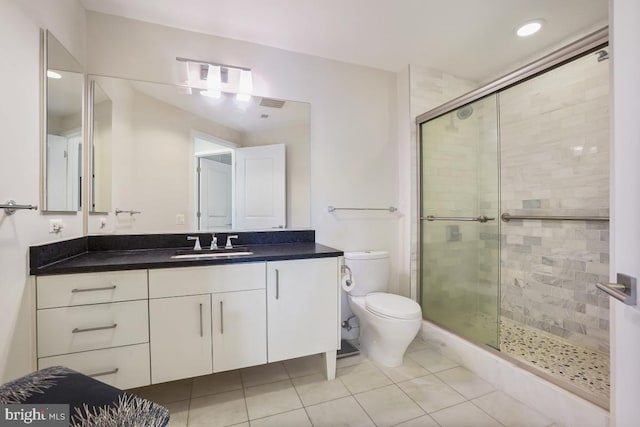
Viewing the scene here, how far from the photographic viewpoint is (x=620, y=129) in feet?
2.35

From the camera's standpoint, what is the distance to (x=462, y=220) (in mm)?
2221

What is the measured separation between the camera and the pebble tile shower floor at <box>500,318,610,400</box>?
151cm

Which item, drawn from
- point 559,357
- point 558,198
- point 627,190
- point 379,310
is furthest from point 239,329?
point 558,198

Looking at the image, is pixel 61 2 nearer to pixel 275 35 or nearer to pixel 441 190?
pixel 275 35

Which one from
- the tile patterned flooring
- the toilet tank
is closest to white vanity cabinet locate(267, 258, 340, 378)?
the tile patterned flooring

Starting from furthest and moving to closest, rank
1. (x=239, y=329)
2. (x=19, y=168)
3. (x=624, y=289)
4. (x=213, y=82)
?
(x=213, y=82)
(x=239, y=329)
(x=19, y=168)
(x=624, y=289)

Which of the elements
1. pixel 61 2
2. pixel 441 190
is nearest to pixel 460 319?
pixel 441 190

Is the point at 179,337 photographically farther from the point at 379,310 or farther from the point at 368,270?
the point at 368,270

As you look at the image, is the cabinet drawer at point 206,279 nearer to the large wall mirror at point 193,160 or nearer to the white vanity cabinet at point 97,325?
the white vanity cabinet at point 97,325

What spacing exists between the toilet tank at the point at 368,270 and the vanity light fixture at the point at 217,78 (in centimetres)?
150

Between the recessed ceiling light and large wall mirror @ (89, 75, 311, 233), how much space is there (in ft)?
5.33

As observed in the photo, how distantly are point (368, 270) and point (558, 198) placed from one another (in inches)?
64.4

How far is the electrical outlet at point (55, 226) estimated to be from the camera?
1355 mm

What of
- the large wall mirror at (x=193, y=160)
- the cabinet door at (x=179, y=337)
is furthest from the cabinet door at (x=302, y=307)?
the large wall mirror at (x=193, y=160)
